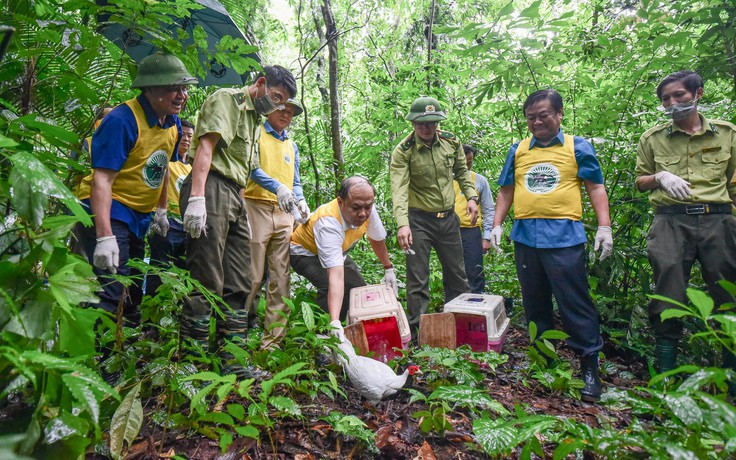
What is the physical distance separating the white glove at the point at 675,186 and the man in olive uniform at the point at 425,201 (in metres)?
1.71

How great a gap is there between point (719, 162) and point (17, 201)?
396 cm

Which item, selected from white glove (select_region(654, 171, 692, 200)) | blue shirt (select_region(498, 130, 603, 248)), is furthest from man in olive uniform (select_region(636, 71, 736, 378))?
blue shirt (select_region(498, 130, 603, 248))

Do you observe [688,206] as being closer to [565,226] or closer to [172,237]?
[565,226]

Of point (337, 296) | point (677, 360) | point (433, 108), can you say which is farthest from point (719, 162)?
point (337, 296)

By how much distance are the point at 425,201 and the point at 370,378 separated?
80.8 inches

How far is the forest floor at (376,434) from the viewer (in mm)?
1979

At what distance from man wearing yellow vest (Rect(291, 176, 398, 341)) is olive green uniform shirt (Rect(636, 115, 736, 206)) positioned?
2158 mm

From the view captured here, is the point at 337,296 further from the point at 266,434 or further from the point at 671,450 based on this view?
the point at 671,450

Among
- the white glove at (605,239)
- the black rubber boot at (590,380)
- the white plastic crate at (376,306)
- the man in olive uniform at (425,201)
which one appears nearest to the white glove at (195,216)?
the white plastic crate at (376,306)

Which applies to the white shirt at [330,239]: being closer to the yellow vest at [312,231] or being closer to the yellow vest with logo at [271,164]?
the yellow vest at [312,231]

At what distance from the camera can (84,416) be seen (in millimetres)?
1214

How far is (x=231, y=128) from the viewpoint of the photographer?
2.88 metres

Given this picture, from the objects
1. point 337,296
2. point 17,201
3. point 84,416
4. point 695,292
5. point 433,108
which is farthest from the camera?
point 433,108

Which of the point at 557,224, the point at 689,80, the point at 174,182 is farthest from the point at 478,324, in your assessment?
the point at 174,182
